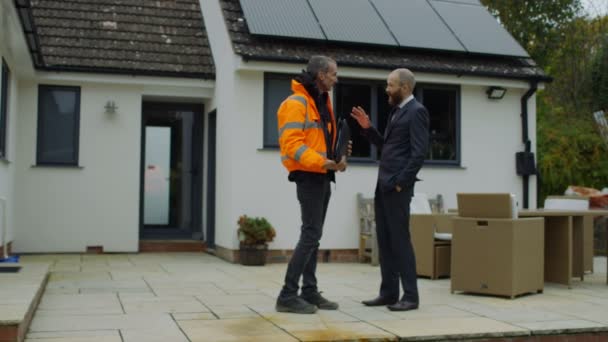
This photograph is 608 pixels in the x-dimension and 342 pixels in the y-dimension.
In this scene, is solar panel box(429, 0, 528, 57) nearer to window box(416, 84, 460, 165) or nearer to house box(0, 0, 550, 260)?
house box(0, 0, 550, 260)

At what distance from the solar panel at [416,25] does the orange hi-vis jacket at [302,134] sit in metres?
5.52

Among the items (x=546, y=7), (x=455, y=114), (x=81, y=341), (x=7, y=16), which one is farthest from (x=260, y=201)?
(x=546, y=7)

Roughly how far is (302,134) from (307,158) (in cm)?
23

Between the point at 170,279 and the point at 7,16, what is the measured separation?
338 centimetres

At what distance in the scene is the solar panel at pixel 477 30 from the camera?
11562mm

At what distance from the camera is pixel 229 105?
34.7 ft

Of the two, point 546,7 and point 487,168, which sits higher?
point 546,7

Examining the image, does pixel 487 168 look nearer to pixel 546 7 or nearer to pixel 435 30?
pixel 435 30

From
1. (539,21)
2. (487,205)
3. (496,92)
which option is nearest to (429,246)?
(487,205)

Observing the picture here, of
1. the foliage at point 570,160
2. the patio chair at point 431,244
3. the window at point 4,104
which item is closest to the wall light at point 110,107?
the window at point 4,104

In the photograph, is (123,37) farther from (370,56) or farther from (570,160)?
(570,160)

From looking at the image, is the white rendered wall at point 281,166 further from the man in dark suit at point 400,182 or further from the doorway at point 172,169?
the man in dark suit at point 400,182

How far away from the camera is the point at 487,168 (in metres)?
11.5

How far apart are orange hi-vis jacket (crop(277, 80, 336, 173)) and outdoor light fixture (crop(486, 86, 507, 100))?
6.21m
